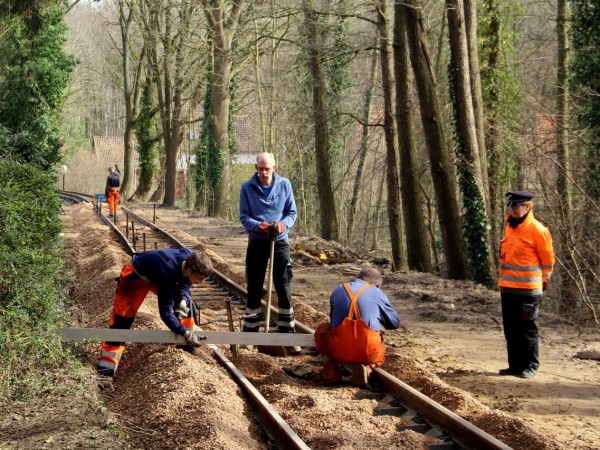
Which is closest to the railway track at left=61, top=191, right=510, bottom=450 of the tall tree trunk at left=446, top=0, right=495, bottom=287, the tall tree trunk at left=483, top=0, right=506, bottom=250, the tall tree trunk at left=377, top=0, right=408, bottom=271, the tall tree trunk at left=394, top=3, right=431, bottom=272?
the tall tree trunk at left=446, top=0, right=495, bottom=287

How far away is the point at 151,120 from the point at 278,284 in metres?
40.9

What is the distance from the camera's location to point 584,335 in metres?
11.5

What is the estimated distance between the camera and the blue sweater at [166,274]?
7.93 metres

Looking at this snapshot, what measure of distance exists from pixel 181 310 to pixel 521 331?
3.68 m

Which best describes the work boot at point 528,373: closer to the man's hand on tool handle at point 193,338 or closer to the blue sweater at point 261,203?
the blue sweater at point 261,203

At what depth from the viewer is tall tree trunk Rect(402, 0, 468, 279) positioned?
1884cm

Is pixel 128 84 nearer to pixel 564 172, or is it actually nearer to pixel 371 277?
pixel 564 172

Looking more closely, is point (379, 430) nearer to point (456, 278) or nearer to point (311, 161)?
point (456, 278)

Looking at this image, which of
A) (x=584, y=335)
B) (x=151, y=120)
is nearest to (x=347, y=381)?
(x=584, y=335)

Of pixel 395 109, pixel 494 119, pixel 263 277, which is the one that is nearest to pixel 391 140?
pixel 395 109

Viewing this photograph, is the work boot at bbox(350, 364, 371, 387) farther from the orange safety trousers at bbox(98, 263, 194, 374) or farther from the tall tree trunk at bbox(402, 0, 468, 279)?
the tall tree trunk at bbox(402, 0, 468, 279)

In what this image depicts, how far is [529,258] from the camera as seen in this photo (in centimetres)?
892

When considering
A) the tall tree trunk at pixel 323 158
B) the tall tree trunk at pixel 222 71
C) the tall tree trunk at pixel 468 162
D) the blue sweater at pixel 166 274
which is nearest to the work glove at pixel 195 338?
the blue sweater at pixel 166 274

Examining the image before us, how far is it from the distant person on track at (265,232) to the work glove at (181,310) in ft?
4.03
